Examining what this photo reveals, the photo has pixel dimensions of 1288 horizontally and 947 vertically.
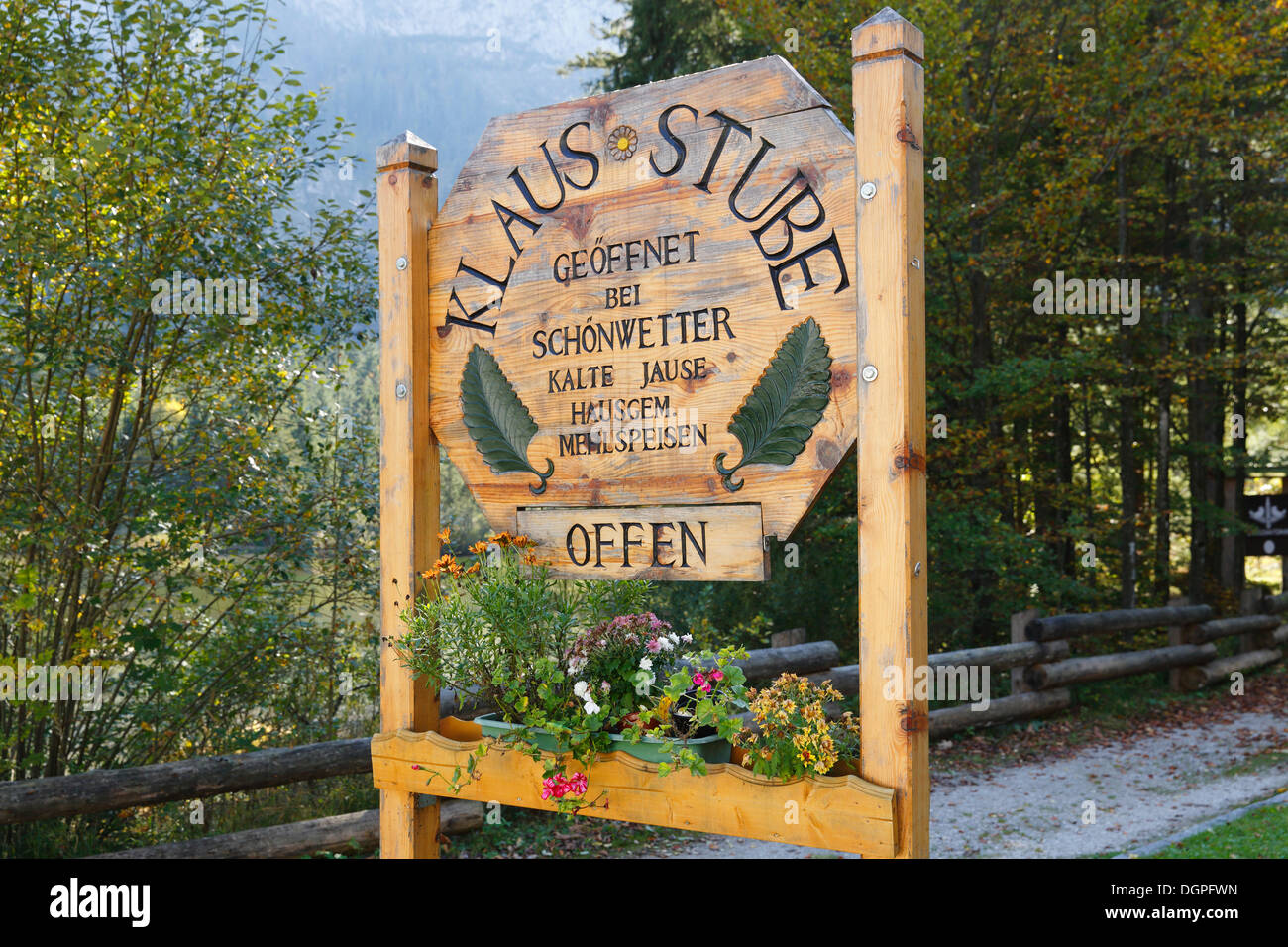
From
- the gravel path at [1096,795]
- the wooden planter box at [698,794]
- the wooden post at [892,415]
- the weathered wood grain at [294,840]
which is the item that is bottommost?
the gravel path at [1096,795]

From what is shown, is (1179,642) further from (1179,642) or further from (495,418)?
(495,418)

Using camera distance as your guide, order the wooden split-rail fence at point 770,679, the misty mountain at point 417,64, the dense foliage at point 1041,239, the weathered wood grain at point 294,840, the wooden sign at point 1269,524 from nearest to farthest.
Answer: the wooden split-rail fence at point 770,679 < the weathered wood grain at point 294,840 < the dense foliage at point 1041,239 < the wooden sign at point 1269,524 < the misty mountain at point 417,64

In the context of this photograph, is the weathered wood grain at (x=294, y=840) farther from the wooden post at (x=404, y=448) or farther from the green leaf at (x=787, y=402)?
the green leaf at (x=787, y=402)

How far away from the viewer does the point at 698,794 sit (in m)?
2.83

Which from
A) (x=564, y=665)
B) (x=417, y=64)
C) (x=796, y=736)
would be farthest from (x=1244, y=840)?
(x=417, y=64)

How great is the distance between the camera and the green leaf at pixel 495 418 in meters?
3.35

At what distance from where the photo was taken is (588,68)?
14625 mm

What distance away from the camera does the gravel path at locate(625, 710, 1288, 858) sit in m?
6.00

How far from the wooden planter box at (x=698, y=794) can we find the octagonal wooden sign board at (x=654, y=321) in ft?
1.93

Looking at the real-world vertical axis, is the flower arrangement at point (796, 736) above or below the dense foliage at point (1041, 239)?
below

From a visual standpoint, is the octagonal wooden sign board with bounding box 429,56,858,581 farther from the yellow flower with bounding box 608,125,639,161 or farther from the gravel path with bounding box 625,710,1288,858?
the gravel path with bounding box 625,710,1288,858


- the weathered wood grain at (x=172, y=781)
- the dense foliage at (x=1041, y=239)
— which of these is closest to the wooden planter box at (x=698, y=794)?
the weathered wood grain at (x=172, y=781)

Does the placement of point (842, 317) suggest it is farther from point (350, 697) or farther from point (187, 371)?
point (350, 697)

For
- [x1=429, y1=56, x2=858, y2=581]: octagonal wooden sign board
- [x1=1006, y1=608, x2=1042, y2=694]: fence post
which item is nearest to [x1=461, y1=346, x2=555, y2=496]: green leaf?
[x1=429, y1=56, x2=858, y2=581]: octagonal wooden sign board
